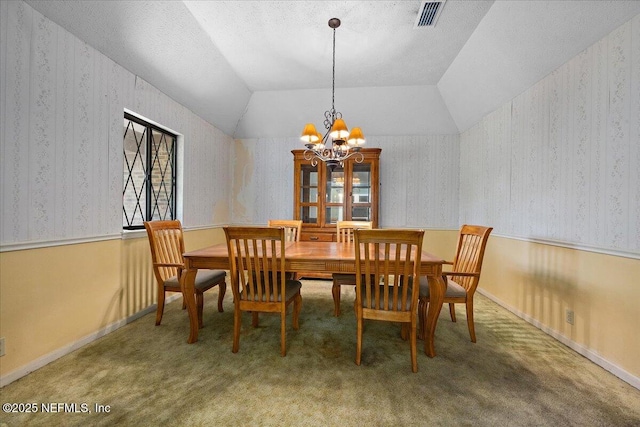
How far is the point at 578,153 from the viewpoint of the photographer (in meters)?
2.03

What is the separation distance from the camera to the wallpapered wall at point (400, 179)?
13.2ft

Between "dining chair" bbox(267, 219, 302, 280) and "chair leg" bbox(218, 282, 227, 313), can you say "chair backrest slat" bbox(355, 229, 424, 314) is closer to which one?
"dining chair" bbox(267, 219, 302, 280)

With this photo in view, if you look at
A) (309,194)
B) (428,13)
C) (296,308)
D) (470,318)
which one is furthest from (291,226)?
(428,13)

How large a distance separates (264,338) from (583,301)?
2.39 m

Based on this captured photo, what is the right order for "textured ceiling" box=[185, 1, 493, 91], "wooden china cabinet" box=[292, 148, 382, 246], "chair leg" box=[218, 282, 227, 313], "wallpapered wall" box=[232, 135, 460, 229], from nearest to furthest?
"textured ceiling" box=[185, 1, 493, 91] < "chair leg" box=[218, 282, 227, 313] < "wooden china cabinet" box=[292, 148, 382, 246] < "wallpapered wall" box=[232, 135, 460, 229]

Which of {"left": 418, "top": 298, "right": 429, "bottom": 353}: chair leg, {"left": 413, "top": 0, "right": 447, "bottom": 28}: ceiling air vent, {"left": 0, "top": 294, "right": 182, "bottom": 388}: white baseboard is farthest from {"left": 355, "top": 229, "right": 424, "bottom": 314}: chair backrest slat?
{"left": 0, "top": 294, "right": 182, "bottom": 388}: white baseboard

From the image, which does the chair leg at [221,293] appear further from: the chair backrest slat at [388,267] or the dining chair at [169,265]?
the chair backrest slat at [388,267]

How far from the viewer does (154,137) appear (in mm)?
2953

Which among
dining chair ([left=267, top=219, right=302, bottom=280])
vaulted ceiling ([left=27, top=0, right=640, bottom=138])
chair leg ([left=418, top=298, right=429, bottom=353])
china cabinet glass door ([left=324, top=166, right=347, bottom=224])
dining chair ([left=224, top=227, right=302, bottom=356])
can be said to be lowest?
chair leg ([left=418, top=298, right=429, bottom=353])

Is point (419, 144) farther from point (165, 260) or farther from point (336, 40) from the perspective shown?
point (165, 260)

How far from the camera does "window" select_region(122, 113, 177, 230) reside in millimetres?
2726

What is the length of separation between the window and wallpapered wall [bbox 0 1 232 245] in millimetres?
337

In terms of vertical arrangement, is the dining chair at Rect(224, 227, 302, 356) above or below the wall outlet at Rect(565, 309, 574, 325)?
above

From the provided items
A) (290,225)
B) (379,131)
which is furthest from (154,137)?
(379,131)
